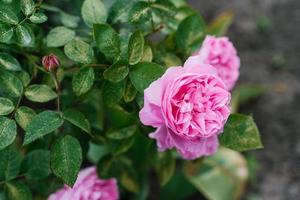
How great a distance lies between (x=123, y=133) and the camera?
1.26m

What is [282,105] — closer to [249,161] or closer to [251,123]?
[249,161]

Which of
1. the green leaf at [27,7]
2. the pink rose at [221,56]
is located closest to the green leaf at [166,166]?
the pink rose at [221,56]

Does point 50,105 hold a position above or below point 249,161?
above

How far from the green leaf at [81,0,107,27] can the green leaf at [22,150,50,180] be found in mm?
299

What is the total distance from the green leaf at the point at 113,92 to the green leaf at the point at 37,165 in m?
0.21

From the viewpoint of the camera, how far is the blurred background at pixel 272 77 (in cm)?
204

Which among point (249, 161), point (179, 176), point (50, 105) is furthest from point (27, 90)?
point (249, 161)

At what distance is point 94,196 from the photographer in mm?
1244

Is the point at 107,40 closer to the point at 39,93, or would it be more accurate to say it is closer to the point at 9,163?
the point at 39,93

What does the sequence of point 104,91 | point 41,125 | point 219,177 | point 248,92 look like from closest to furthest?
point 41,125
point 104,91
point 219,177
point 248,92

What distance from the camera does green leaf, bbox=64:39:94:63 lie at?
3.42 feet

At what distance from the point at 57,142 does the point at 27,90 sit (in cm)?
12

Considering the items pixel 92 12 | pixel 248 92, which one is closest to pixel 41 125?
pixel 92 12

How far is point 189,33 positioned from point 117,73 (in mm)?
284
